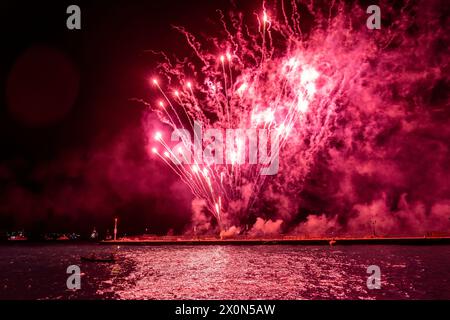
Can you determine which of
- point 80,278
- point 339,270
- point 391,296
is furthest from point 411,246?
point 80,278

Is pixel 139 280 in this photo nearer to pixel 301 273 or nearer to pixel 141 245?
pixel 301 273

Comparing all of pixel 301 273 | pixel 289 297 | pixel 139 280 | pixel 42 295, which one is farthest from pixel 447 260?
pixel 42 295

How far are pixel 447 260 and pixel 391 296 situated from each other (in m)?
27.5

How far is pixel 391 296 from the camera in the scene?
29.5 m

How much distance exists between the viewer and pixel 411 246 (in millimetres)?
80062

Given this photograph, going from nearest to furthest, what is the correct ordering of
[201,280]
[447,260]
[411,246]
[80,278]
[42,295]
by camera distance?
[42,295] → [201,280] → [80,278] → [447,260] → [411,246]

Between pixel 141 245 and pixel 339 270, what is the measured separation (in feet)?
254
